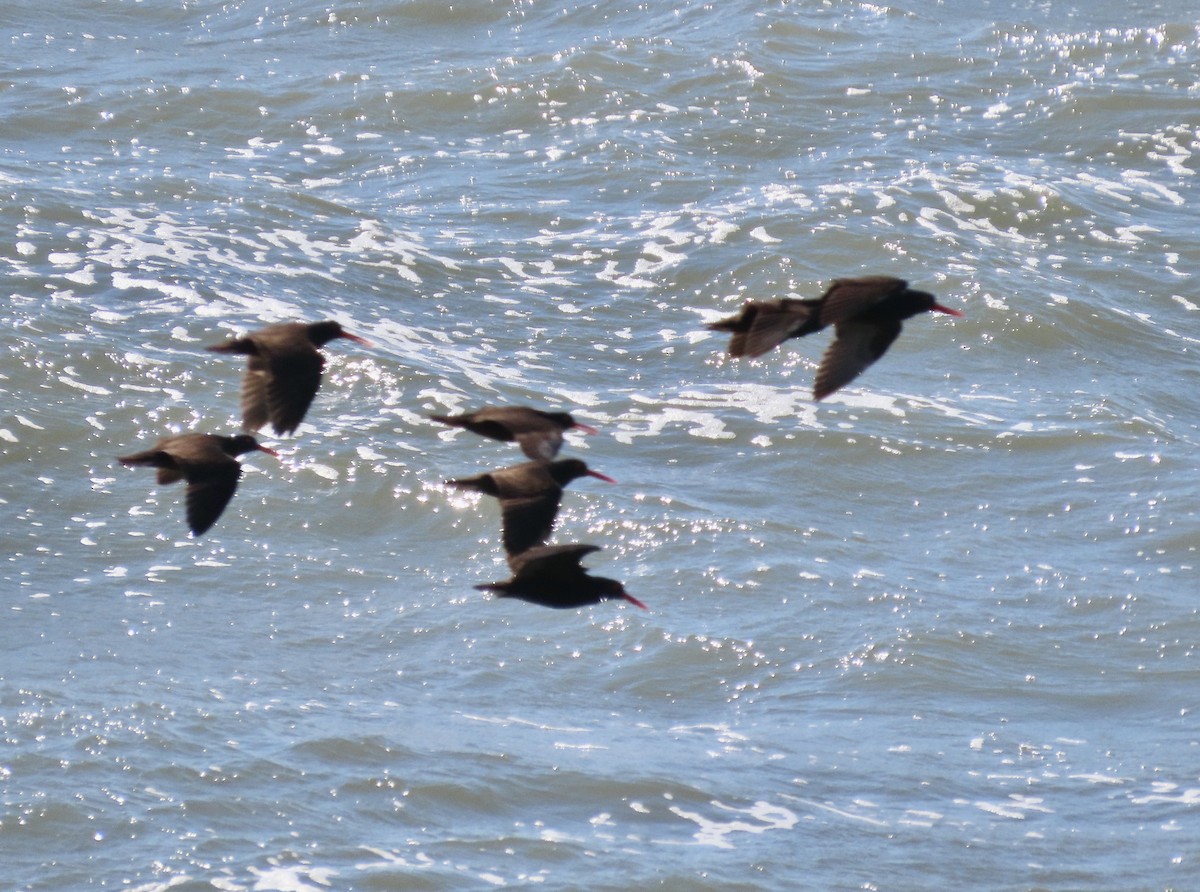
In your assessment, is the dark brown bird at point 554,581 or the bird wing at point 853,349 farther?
the bird wing at point 853,349

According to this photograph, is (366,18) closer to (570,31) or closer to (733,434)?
(570,31)

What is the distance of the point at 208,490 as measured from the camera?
5316 mm

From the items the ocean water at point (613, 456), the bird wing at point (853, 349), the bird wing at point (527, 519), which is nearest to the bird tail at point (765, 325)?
the bird wing at point (853, 349)

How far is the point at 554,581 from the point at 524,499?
24 centimetres

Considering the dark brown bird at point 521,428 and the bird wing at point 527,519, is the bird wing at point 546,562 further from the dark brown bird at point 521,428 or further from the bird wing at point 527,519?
the dark brown bird at point 521,428

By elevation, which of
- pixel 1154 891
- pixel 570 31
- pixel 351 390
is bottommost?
pixel 1154 891

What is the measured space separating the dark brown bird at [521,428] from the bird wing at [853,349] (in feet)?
2.28

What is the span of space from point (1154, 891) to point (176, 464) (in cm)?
382

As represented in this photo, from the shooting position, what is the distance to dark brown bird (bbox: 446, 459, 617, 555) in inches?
203

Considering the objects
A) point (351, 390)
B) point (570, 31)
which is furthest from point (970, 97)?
point (351, 390)

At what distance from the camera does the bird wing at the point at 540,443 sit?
201 inches

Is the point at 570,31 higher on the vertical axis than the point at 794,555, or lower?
higher

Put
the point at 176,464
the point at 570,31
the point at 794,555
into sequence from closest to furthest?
the point at 176,464, the point at 794,555, the point at 570,31

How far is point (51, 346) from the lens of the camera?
37.0 feet
